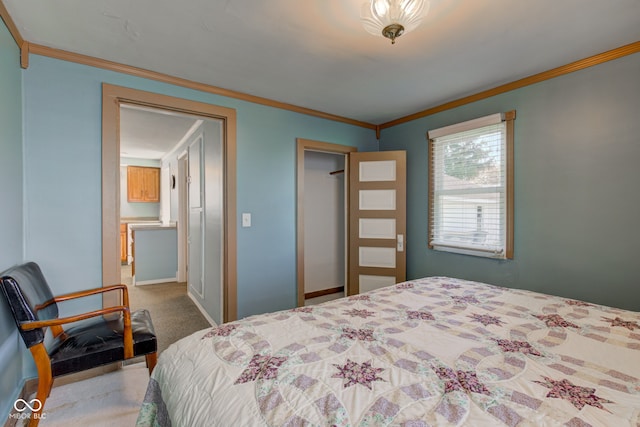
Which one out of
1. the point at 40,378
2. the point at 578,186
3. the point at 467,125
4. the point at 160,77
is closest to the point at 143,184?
the point at 160,77

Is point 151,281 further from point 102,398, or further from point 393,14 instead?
point 393,14

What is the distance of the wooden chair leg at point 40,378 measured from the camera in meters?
1.53

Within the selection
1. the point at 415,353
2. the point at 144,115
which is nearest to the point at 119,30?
the point at 144,115

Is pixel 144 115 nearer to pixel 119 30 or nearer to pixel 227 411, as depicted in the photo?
pixel 119 30

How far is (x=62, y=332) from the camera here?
6.23 feet

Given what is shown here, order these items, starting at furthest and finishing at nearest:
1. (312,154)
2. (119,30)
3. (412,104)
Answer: (312,154) < (412,104) < (119,30)

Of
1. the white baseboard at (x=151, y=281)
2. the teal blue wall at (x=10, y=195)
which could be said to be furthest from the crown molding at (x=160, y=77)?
the white baseboard at (x=151, y=281)

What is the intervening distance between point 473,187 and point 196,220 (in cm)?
335

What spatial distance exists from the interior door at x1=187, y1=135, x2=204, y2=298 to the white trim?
2.70 m

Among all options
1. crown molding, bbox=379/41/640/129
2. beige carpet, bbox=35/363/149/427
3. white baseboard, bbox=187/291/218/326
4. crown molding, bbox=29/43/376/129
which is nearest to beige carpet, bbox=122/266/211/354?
white baseboard, bbox=187/291/218/326

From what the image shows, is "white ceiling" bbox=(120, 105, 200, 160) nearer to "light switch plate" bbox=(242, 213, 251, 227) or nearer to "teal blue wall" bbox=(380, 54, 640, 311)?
"light switch plate" bbox=(242, 213, 251, 227)

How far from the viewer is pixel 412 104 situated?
307 cm

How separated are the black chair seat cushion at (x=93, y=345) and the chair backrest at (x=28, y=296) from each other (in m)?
0.17

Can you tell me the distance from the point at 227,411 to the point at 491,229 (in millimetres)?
2667
